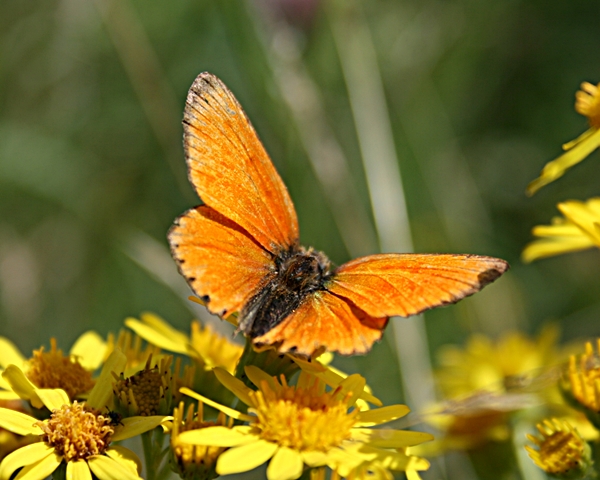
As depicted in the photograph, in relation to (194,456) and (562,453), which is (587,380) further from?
(194,456)

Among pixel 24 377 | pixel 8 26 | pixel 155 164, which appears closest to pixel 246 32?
pixel 155 164

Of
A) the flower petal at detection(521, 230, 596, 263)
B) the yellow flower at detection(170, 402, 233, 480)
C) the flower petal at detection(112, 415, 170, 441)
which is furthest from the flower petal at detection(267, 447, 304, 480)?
the flower petal at detection(521, 230, 596, 263)

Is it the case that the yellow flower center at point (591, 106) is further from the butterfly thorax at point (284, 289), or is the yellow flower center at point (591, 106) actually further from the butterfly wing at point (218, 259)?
the butterfly wing at point (218, 259)

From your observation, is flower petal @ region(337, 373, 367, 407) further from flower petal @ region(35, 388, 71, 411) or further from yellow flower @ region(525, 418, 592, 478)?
flower petal @ region(35, 388, 71, 411)

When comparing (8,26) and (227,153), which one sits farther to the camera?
(8,26)

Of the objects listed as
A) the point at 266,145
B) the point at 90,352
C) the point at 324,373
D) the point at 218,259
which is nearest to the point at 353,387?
the point at 324,373

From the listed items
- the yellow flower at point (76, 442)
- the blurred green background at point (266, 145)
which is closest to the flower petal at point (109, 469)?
the yellow flower at point (76, 442)

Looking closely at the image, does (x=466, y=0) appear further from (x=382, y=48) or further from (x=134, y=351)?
(x=134, y=351)
